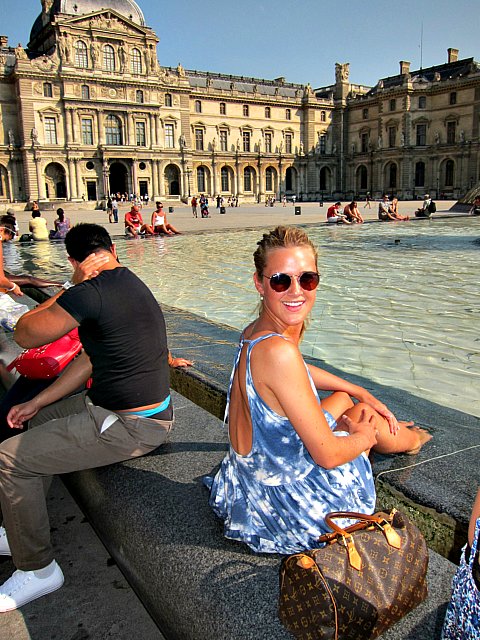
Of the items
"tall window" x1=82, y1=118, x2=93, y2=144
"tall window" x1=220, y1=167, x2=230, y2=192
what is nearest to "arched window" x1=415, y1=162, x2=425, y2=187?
"tall window" x1=220, y1=167, x2=230, y2=192

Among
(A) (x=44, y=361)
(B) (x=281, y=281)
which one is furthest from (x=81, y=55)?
(B) (x=281, y=281)

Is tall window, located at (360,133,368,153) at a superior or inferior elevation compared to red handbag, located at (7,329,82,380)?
superior

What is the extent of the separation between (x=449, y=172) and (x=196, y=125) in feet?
86.3

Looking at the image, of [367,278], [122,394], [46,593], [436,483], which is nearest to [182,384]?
[122,394]

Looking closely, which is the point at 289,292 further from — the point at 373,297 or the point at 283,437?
the point at 373,297

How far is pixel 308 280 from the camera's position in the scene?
1.94 m

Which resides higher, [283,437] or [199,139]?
[199,139]

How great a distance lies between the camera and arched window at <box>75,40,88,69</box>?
48125mm

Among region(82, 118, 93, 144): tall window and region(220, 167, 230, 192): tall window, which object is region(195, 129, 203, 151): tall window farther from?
region(82, 118, 93, 144): tall window

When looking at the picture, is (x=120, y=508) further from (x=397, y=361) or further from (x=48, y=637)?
(x=397, y=361)

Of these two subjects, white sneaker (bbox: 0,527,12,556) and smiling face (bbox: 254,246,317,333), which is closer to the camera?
smiling face (bbox: 254,246,317,333)

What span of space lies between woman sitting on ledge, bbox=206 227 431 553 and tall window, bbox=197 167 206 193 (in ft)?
193

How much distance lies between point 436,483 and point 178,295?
6417mm

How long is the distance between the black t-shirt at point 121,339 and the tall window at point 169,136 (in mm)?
55207
